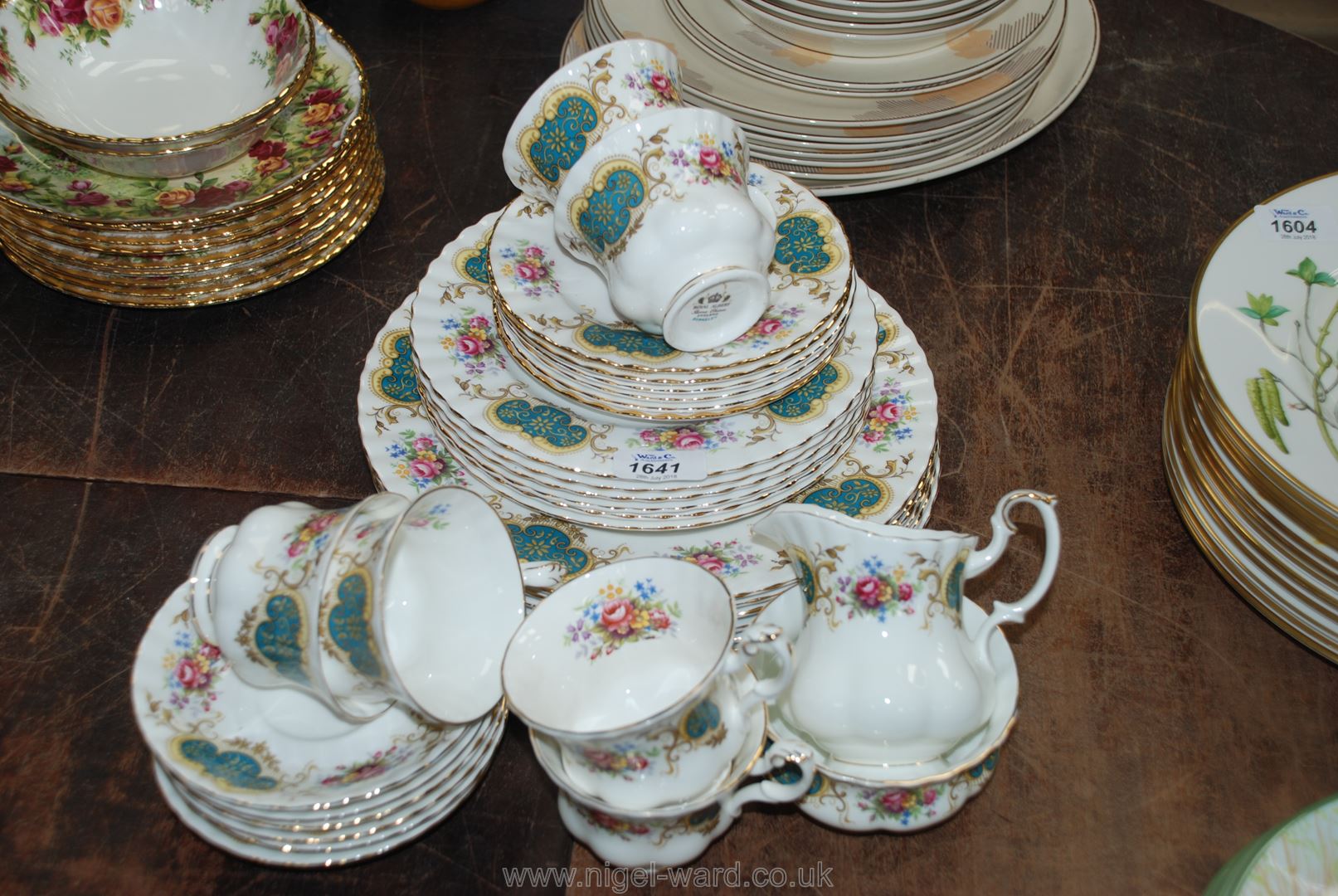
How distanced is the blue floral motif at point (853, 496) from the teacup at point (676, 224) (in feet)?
0.50

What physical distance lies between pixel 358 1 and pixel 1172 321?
1.08 meters

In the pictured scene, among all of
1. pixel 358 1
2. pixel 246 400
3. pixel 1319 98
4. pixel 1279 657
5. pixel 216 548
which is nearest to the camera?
pixel 216 548

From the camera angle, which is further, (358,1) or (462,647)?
(358,1)

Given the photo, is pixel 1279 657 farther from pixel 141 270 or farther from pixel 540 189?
pixel 141 270

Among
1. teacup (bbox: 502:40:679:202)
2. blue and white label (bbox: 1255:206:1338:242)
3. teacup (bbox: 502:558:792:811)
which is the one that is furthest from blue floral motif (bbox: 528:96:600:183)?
blue and white label (bbox: 1255:206:1338:242)

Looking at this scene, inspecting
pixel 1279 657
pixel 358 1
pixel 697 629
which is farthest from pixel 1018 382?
pixel 358 1

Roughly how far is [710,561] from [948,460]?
0.30 m

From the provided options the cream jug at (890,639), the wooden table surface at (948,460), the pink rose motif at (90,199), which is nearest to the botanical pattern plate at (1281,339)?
the wooden table surface at (948,460)

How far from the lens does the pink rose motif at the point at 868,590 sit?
88 centimetres

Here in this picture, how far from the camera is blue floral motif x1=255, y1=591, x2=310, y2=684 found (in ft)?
2.78

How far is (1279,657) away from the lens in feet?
3.42

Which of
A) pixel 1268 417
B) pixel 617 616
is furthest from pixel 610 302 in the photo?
pixel 1268 417

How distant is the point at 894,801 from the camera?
2.92 feet

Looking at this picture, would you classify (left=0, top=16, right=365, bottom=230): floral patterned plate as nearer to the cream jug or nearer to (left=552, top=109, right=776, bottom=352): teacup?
(left=552, top=109, right=776, bottom=352): teacup
